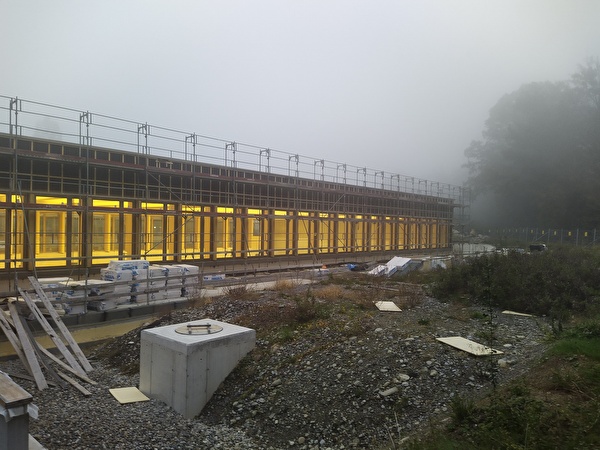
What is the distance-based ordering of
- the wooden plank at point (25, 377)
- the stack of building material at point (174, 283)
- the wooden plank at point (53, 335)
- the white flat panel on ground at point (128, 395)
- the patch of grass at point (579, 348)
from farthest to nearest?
1. the stack of building material at point (174, 283)
2. the wooden plank at point (53, 335)
3. the wooden plank at point (25, 377)
4. the white flat panel on ground at point (128, 395)
5. the patch of grass at point (579, 348)

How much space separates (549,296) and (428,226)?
1103 inches

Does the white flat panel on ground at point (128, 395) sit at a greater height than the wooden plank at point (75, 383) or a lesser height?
lesser

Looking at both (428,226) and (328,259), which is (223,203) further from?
(428,226)

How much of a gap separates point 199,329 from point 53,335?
10.6 feet

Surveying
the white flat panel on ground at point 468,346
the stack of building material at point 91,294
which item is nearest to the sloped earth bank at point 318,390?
the white flat panel on ground at point 468,346

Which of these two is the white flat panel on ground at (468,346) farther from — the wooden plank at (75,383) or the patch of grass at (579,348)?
the wooden plank at (75,383)

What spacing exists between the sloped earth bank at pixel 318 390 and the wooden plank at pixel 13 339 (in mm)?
747

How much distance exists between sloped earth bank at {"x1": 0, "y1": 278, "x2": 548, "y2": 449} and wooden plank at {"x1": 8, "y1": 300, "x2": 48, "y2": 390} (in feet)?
0.60

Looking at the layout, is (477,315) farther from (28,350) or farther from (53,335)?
(28,350)

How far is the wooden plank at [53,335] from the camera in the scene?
834cm

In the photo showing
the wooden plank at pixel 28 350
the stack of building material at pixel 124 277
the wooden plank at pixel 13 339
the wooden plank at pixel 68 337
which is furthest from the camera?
the stack of building material at pixel 124 277

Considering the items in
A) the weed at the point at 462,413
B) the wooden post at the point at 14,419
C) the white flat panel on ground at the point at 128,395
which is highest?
the wooden post at the point at 14,419

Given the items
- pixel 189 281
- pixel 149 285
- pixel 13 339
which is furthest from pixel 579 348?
pixel 189 281

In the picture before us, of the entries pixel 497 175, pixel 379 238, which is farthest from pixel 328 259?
pixel 497 175
